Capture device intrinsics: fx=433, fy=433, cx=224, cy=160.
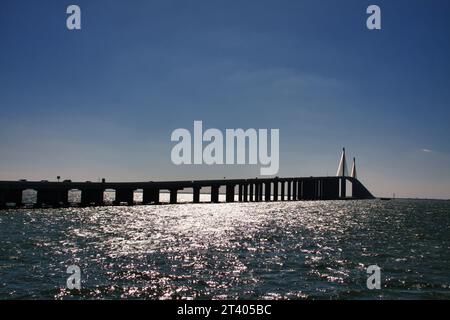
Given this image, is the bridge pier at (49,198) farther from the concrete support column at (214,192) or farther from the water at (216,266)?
the concrete support column at (214,192)

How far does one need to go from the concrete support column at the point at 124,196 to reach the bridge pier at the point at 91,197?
9989 mm

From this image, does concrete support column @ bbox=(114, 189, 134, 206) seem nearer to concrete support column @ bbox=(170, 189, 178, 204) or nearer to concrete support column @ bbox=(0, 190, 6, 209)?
concrete support column @ bbox=(170, 189, 178, 204)

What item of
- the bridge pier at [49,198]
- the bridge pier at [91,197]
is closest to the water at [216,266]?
the bridge pier at [49,198]

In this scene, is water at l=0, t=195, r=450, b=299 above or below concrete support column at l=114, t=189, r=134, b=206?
above

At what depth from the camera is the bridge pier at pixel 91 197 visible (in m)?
130

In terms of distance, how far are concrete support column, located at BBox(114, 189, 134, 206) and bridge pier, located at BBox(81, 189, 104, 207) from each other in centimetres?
999

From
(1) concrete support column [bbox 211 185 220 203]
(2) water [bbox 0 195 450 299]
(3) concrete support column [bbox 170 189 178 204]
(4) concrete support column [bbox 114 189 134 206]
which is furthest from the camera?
(1) concrete support column [bbox 211 185 220 203]

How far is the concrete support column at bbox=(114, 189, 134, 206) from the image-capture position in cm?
14538

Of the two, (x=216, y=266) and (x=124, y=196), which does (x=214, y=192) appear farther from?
(x=216, y=266)

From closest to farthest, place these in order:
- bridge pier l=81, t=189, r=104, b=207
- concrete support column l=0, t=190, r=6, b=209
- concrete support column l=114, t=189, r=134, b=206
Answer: concrete support column l=0, t=190, r=6, b=209
bridge pier l=81, t=189, r=104, b=207
concrete support column l=114, t=189, r=134, b=206

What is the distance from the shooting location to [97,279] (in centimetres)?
2758

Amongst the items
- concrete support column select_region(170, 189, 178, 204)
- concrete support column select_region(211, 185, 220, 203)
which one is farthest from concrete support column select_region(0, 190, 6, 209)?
concrete support column select_region(211, 185, 220, 203)

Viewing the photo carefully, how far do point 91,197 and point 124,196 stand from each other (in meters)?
15.3

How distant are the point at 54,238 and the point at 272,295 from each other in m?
34.3
